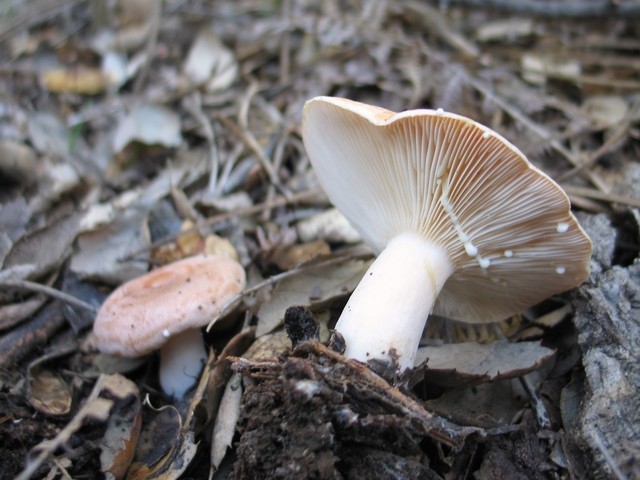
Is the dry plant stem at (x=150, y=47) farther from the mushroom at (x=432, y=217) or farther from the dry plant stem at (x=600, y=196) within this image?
the dry plant stem at (x=600, y=196)

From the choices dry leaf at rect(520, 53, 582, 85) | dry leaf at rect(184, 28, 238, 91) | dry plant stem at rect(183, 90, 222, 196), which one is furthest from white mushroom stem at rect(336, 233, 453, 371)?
dry leaf at rect(184, 28, 238, 91)

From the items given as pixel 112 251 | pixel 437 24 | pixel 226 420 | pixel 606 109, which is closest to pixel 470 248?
pixel 226 420

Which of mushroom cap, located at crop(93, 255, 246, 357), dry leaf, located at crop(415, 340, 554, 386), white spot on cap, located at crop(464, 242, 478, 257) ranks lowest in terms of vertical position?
dry leaf, located at crop(415, 340, 554, 386)

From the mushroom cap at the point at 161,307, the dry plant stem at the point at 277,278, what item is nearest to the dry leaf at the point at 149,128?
the mushroom cap at the point at 161,307

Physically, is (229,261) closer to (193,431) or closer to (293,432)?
(193,431)

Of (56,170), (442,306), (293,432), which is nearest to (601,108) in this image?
(442,306)

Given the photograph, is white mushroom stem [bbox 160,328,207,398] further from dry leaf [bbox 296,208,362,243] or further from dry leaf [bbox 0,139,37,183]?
dry leaf [bbox 0,139,37,183]
